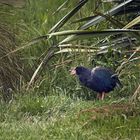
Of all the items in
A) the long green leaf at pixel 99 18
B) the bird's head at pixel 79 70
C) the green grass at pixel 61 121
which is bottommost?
the green grass at pixel 61 121

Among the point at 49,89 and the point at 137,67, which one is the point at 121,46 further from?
the point at 49,89

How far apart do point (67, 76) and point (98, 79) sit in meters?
0.73

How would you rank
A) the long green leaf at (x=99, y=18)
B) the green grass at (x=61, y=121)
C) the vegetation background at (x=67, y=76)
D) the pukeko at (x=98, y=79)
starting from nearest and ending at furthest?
the green grass at (x=61, y=121) < the vegetation background at (x=67, y=76) < the long green leaf at (x=99, y=18) < the pukeko at (x=98, y=79)

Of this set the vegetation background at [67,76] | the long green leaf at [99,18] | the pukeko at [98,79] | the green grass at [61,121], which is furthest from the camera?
the pukeko at [98,79]

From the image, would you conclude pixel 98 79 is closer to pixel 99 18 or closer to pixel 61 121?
pixel 99 18

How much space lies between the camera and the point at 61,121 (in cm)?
548

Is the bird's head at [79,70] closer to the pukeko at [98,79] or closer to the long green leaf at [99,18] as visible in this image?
the pukeko at [98,79]

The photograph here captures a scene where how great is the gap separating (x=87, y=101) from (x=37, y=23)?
7.66 feet

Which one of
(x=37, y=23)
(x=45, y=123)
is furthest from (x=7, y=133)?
(x=37, y=23)

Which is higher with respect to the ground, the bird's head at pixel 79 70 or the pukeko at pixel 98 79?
the bird's head at pixel 79 70

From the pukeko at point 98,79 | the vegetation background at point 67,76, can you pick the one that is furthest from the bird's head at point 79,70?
the vegetation background at point 67,76

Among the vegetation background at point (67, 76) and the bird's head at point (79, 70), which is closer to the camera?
the vegetation background at point (67, 76)

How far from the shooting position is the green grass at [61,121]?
5.07 meters

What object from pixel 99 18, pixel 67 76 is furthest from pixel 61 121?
pixel 67 76
